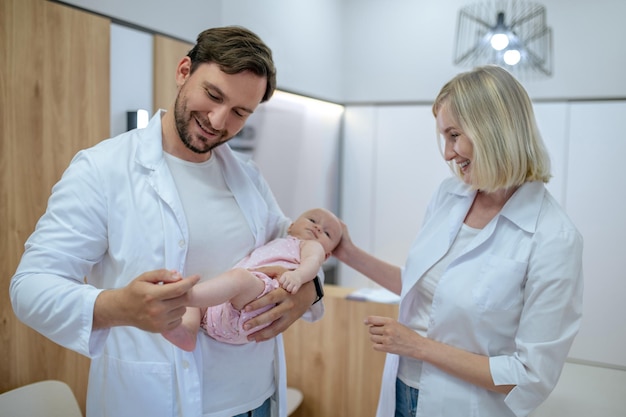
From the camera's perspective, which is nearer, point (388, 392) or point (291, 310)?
point (291, 310)

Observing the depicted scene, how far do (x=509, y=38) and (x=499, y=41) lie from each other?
6cm

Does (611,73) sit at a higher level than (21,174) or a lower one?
higher

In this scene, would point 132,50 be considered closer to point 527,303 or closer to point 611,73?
point 527,303

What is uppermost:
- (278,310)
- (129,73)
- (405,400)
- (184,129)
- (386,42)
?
(386,42)

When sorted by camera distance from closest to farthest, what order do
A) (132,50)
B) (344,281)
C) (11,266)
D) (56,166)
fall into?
(11,266) < (56,166) < (132,50) < (344,281)

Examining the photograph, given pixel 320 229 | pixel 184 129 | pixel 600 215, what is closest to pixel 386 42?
pixel 600 215

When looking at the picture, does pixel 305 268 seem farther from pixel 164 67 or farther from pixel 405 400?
pixel 164 67

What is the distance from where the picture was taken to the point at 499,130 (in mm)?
1527

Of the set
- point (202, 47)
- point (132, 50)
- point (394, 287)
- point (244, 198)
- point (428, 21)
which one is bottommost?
point (394, 287)

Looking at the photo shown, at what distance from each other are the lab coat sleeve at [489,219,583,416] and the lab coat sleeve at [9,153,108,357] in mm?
1004

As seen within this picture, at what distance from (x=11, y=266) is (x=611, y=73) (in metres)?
3.80

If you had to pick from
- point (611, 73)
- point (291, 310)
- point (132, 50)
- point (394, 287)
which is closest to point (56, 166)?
point (132, 50)

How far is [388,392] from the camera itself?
1.75 meters

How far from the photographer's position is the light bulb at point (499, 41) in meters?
3.27
